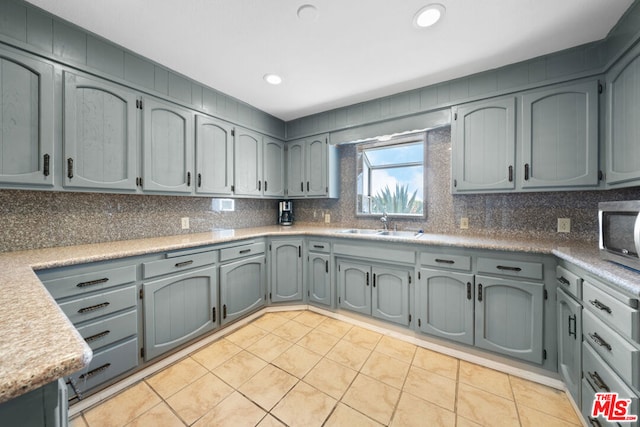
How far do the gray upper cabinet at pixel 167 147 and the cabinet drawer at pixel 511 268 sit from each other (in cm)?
250

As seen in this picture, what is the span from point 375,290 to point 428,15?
6.84 feet

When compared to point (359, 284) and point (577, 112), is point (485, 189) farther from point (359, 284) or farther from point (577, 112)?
point (359, 284)

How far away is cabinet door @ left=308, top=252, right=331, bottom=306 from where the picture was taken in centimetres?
260

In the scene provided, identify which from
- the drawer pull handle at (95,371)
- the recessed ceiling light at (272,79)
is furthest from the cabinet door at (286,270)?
the recessed ceiling light at (272,79)

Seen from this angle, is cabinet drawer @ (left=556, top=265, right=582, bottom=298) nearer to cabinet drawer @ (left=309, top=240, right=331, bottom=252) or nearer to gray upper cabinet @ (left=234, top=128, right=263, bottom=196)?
cabinet drawer @ (left=309, top=240, right=331, bottom=252)

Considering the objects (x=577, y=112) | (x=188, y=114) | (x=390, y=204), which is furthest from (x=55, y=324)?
(x=577, y=112)

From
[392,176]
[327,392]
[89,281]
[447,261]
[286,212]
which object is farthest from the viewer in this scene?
[286,212]

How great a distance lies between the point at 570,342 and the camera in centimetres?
146

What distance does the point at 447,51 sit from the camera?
1.85 meters

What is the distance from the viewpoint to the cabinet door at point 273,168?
3070mm

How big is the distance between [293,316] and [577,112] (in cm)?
290

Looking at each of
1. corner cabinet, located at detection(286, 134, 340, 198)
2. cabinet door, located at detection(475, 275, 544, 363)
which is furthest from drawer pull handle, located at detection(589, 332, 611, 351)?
corner cabinet, located at detection(286, 134, 340, 198)

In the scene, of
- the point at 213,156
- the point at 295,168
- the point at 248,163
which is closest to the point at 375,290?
the point at 295,168

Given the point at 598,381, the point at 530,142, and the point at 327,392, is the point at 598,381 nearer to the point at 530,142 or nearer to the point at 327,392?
the point at 327,392
